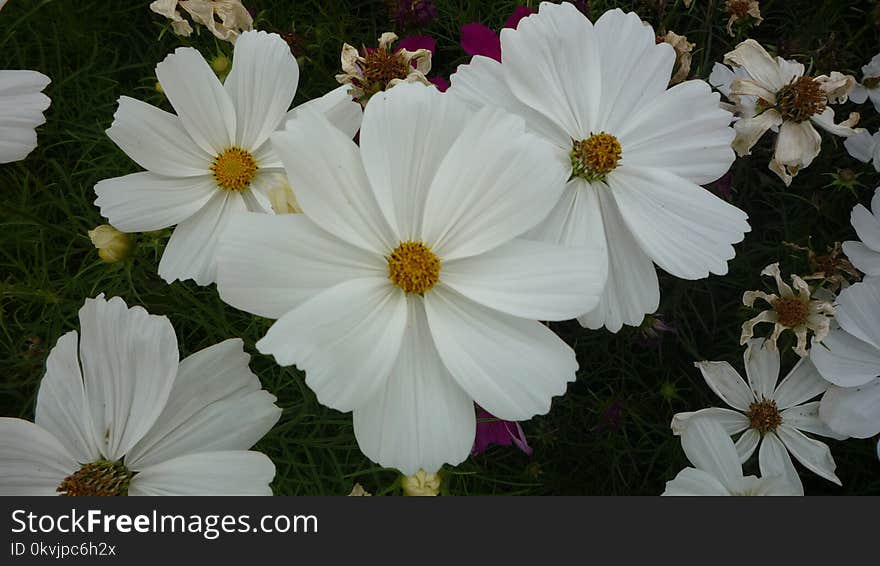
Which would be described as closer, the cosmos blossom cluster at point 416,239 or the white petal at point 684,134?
the cosmos blossom cluster at point 416,239

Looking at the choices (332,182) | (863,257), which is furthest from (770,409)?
(332,182)

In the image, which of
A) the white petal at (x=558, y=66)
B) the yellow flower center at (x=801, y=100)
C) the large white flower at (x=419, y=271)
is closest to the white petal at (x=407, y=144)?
the large white flower at (x=419, y=271)

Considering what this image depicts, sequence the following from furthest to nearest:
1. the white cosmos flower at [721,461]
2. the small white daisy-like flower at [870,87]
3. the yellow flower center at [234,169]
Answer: the small white daisy-like flower at [870,87], the white cosmos flower at [721,461], the yellow flower center at [234,169]

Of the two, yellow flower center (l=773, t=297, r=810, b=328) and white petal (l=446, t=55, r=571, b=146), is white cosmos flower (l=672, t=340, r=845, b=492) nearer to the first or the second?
yellow flower center (l=773, t=297, r=810, b=328)

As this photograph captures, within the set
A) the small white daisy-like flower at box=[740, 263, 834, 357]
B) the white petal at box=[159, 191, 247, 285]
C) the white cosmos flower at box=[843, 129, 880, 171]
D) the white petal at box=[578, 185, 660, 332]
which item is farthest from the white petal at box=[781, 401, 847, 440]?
the white petal at box=[159, 191, 247, 285]

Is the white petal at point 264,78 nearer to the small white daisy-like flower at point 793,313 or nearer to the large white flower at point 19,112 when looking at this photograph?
the large white flower at point 19,112

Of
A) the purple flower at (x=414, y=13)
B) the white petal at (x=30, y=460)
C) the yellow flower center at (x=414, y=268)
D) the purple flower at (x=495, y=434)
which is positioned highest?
the purple flower at (x=414, y=13)
